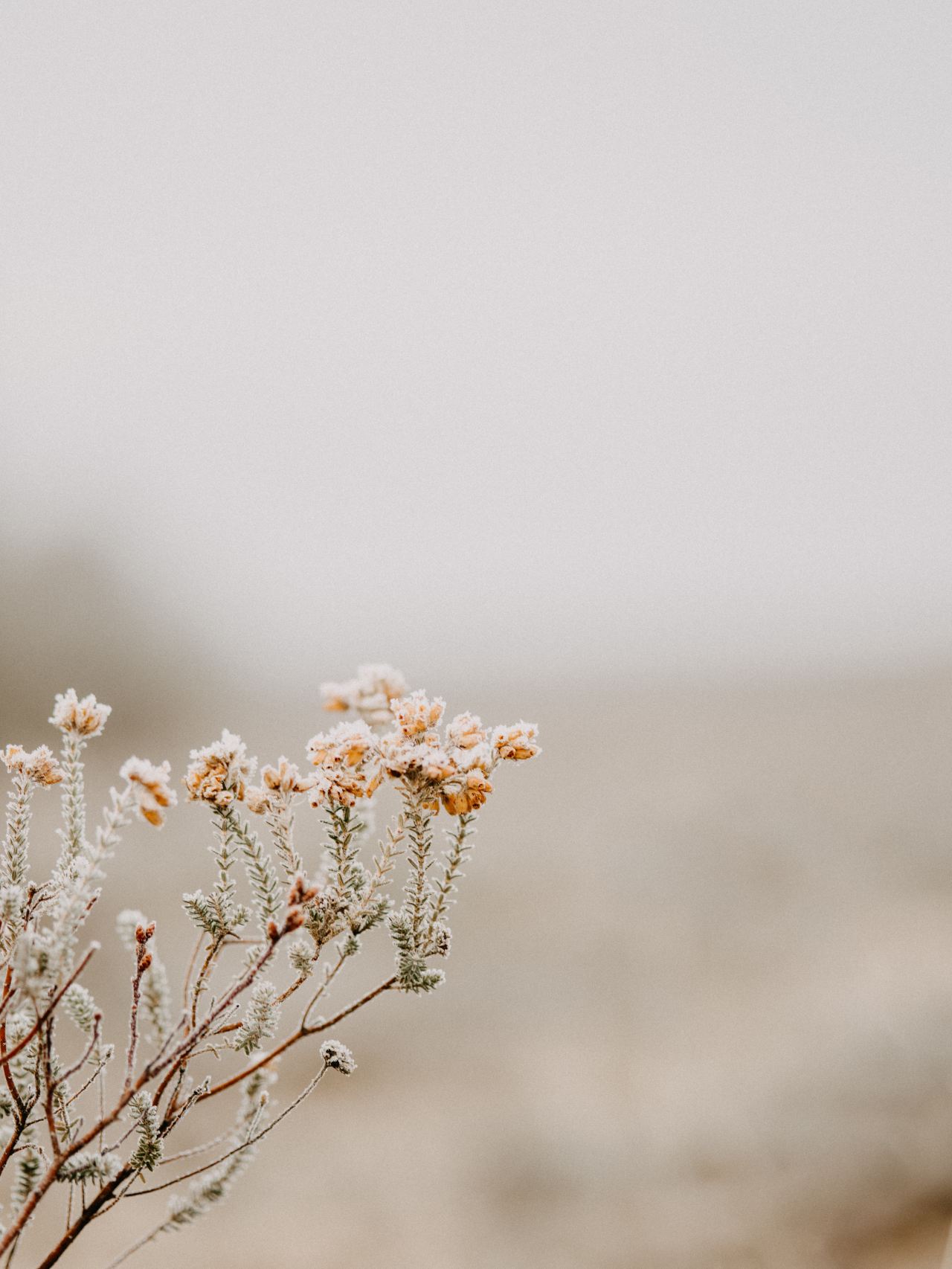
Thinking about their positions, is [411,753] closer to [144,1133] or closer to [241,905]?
[241,905]

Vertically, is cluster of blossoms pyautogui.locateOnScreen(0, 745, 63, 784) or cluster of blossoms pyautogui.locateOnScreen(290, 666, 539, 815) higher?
cluster of blossoms pyautogui.locateOnScreen(290, 666, 539, 815)

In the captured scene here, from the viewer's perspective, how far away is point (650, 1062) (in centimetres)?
548

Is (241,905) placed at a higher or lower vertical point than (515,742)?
lower

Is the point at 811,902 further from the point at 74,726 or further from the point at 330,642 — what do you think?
the point at 330,642

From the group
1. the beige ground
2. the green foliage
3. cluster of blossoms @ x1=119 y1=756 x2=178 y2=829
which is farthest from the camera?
the beige ground

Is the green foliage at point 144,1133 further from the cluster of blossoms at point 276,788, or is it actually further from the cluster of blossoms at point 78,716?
the cluster of blossoms at point 78,716

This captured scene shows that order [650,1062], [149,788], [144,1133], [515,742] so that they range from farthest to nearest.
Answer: [650,1062] < [515,742] < [144,1133] < [149,788]

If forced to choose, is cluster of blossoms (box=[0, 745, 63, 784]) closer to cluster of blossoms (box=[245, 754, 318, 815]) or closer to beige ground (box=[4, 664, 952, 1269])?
cluster of blossoms (box=[245, 754, 318, 815])

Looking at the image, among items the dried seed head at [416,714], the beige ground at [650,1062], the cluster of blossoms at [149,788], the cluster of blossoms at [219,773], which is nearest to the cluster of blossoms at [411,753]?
the dried seed head at [416,714]

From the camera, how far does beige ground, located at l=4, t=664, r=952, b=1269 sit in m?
4.11

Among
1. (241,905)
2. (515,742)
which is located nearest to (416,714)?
(515,742)

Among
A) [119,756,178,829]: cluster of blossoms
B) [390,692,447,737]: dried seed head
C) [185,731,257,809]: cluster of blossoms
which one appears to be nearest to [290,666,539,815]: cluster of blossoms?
[390,692,447,737]: dried seed head

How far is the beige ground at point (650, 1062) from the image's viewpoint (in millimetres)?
4109

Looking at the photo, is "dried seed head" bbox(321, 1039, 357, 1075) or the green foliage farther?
"dried seed head" bbox(321, 1039, 357, 1075)
